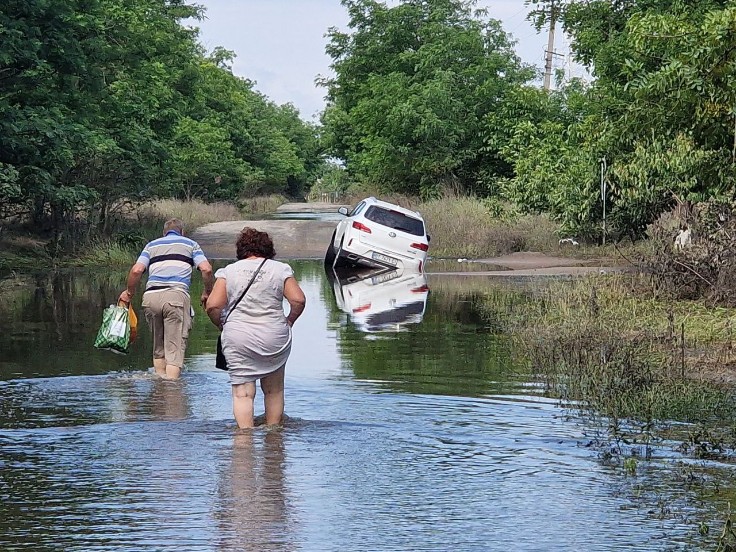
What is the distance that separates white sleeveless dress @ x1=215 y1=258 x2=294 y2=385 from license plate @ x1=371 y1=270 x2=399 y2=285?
60.5 ft

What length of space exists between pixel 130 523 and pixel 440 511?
1806 millimetres

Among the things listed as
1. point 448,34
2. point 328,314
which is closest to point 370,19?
point 448,34

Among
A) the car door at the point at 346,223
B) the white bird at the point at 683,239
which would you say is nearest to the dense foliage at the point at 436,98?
the car door at the point at 346,223

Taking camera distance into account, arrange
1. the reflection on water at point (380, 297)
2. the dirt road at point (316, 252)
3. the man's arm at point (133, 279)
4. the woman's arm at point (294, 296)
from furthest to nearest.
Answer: the dirt road at point (316, 252) → the reflection on water at point (380, 297) → the man's arm at point (133, 279) → the woman's arm at point (294, 296)

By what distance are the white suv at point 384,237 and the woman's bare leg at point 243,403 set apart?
19.7 metres

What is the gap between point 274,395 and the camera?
1008 centimetres

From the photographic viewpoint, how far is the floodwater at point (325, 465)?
6977 mm

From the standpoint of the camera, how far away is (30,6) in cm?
2883

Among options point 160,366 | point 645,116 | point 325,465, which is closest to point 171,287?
point 160,366

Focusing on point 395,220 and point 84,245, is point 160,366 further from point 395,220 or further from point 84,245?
point 84,245

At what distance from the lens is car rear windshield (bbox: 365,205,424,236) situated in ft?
97.8

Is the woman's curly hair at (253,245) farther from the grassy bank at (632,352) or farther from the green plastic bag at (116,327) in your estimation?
the green plastic bag at (116,327)

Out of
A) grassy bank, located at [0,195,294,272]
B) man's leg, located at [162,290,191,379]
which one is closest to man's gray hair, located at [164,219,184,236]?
man's leg, located at [162,290,191,379]

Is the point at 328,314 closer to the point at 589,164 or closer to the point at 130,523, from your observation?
the point at 589,164
